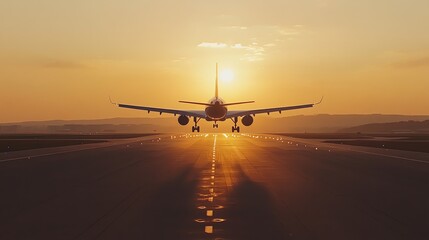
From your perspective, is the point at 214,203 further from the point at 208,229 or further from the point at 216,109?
the point at 216,109

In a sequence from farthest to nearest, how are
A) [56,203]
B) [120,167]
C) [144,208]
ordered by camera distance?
[120,167], [56,203], [144,208]

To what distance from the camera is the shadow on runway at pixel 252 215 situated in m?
12.9

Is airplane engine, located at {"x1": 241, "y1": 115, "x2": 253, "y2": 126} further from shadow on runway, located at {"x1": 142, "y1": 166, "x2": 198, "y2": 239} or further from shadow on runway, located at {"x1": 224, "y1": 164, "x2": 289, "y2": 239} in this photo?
shadow on runway, located at {"x1": 224, "y1": 164, "x2": 289, "y2": 239}

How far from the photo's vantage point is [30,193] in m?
20.7

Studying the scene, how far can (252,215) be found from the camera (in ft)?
51.0

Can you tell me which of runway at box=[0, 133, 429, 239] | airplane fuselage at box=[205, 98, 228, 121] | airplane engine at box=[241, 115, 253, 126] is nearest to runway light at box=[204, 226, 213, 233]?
runway at box=[0, 133, 429, 239]

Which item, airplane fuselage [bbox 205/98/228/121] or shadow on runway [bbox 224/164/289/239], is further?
airplane fuselage [bbox 205/98/228/121]

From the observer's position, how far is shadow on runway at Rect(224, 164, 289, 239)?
42.2 feet

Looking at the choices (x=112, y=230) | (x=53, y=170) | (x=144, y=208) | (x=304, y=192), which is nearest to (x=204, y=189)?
(x=304, y=192)

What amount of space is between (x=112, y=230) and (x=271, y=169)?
1943 centimetres

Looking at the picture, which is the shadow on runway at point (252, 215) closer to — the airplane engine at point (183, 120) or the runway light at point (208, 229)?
the runway light at point (208, 229)

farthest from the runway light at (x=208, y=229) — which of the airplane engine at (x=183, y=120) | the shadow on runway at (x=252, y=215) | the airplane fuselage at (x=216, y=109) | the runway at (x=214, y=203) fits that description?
the airplane engine at (x=183, y=120)

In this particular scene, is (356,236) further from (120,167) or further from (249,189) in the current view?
(120,167)

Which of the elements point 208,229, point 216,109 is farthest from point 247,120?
point 208,229
